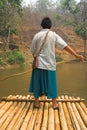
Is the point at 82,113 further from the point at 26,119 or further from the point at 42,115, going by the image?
the point at 26,119

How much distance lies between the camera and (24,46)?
28188 millimetres

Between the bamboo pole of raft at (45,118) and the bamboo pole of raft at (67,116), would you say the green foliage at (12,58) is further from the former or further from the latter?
the bamboo pole of raft at (45,118)

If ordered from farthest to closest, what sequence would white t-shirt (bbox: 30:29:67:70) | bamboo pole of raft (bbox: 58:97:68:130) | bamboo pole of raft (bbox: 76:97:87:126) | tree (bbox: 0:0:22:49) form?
tree (bbox: 0:0:22:49)
white t-shirt (bbox: 30:29:67:70)
bamboo pole of raft (bbox: 76:97:87:126)
bamboo pole of raft (bbox: 58:97:68:130)

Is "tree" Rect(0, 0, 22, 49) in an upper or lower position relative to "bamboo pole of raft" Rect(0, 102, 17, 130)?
upper

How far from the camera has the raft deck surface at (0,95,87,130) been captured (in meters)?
3.26

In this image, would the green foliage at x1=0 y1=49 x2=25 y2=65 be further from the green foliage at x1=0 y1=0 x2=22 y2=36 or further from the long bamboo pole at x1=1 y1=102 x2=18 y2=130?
the long bamboo pole at x1=1 y1=102 x2=18 y2=130

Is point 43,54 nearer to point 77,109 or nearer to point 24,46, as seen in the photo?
point 77,109

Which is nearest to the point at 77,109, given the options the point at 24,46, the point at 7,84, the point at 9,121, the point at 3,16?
the point at 9,121

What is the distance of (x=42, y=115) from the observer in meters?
3.82

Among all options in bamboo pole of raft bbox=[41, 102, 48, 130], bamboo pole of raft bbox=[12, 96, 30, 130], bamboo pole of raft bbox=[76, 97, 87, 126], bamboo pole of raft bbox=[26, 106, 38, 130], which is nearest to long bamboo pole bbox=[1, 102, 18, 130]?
bamboo pole of raft bbox=[12, 96, 30, 130]

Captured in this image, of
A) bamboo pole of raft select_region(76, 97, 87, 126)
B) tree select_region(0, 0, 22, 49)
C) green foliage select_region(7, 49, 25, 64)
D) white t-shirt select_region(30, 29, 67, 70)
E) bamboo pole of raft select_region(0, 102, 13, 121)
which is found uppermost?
tree select_region(0, 0, 22, 49)

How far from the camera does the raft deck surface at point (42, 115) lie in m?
3.26

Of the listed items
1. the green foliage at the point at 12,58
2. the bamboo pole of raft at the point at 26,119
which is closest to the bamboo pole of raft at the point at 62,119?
the bamboo pole of raft at the point at 26,119

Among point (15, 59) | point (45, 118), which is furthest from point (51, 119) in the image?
point (15, 59)
